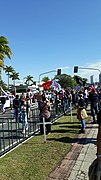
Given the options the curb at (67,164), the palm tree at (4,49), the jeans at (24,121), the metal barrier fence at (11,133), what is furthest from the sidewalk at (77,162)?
the palm tree at (4,49)

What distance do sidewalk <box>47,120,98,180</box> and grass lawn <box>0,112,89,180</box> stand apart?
158 millimetres

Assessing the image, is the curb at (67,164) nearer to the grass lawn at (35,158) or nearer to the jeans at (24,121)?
the grass lawn at (35,158)

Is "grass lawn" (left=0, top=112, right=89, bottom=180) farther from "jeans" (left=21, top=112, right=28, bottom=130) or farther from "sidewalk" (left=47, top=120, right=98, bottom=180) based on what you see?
"jeans" (left=21, top=112, right=28, bottom=130)

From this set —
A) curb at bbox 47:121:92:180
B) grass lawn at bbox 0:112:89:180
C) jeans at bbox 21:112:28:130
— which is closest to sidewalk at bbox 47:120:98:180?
curb at bbox 47:121:92:180

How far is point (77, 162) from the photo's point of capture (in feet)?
20.6

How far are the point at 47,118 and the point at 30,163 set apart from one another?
3.90m

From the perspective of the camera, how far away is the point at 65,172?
5.64 metres

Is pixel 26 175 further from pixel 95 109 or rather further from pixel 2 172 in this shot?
pixel 95 109

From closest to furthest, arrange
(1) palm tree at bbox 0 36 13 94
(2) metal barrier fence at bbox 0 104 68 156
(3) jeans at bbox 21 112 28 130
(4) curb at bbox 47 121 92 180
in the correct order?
(4) curb at bbox 47 121 92 180
(2) metal barrier fence at bbox 0 104 68 156
(3) jeans at bbox 21 112 28 130
(1) palm tree at bbox 0 36 13 94

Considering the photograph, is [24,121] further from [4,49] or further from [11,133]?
[4,49]

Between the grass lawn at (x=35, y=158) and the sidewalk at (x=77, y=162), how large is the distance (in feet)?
0.52

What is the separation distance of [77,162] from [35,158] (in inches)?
42.0

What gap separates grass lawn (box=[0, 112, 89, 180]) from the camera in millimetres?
5562

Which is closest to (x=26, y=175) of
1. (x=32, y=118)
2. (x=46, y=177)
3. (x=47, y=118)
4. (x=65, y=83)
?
(x=46, y=177)
